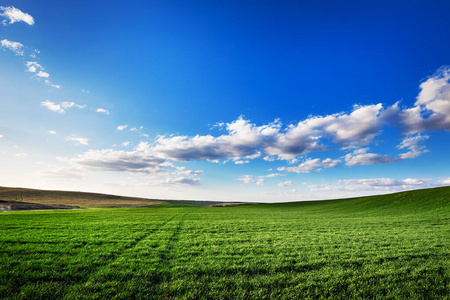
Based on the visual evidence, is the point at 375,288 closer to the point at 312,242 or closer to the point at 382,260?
the point at 382,260

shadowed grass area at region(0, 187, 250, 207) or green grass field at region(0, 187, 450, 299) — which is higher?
green grass field at region(0, 187, 450, 299)

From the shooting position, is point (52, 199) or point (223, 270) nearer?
point (223, 270)

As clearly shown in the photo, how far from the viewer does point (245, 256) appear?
30.7 feet

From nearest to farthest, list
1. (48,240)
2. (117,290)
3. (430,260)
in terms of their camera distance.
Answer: (117,290)
(430,260)
(48,240)

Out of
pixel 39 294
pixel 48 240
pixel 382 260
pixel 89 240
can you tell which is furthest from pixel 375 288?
pixel 48 240

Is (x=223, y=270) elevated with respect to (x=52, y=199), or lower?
elevated

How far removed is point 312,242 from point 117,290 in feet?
34.6

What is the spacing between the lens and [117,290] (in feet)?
20.6

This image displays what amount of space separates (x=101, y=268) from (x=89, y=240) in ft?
18.5

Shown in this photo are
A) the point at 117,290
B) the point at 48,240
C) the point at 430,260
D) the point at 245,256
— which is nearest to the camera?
the point at 117,290

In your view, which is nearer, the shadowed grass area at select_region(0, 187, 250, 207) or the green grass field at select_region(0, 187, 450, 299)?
the green grass field at select_region(0, 187, 450, 299)

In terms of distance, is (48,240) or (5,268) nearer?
(5,268)

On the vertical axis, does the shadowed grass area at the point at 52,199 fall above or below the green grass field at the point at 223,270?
below

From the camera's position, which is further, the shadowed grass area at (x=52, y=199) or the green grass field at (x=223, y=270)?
the shadowed grass area at (x=52, y=199)
